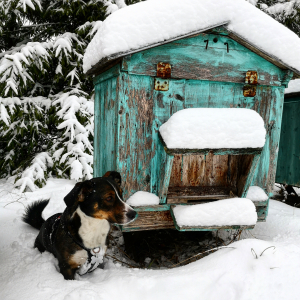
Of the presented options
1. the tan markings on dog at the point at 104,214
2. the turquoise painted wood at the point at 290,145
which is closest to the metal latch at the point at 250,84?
the tan markings on dog at the point at 104,214

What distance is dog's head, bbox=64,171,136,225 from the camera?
A: 7.70 feet

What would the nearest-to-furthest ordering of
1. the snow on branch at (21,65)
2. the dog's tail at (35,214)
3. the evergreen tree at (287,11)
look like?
1. the dog's tail at (35,214)
2. the snow on branch at (21,65)
3. the evergreen tree at (287,11)

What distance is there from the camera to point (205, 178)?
301 cm

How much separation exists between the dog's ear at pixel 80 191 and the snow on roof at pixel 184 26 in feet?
3.68

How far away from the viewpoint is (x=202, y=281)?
2.05 m

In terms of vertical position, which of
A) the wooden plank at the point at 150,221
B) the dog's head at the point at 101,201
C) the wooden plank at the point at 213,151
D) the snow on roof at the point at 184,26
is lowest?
the wooden plank at the point at 150,221

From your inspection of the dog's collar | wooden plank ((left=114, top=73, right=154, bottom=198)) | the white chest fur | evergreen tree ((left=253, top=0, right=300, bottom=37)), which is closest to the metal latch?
wooden plank ((left=114, top=73, right=154, bottom=198))

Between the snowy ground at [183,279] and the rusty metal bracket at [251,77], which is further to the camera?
the rusty metal bracket at [251,77]

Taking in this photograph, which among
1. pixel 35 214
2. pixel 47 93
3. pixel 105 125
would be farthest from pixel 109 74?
pixel 47 93

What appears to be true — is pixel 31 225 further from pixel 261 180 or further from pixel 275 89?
pixel 275 89

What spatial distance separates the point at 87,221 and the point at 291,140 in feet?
15.9

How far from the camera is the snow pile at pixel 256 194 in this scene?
116 inches

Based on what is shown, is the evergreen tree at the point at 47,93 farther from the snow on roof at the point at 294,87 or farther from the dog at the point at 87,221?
the snow on roof at the point at 294,87

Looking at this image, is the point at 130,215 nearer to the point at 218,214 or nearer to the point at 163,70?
the point at 218,214
